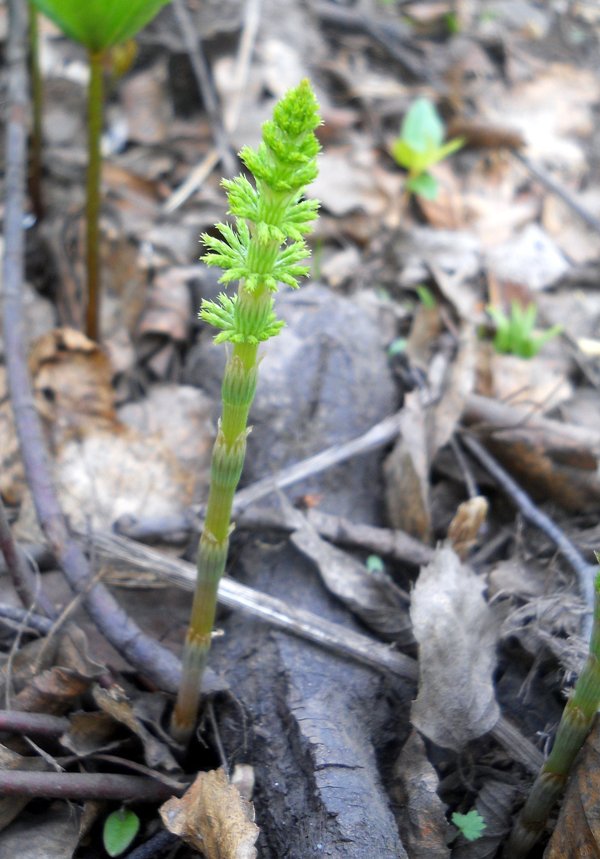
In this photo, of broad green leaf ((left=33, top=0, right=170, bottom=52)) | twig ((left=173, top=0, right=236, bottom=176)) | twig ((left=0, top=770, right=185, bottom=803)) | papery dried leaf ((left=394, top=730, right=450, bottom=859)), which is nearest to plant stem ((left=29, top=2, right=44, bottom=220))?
broad green leaf ((left=33, top=0, right=170, bottom=52))

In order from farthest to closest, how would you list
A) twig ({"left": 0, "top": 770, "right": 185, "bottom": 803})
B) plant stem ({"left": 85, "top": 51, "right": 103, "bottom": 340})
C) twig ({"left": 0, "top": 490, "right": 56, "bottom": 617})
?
plant stem ({"left": 85, "top": 51, "right": 103, "bottom": 340}) → twig ({"left": 0, "top": 490, "right": 56, "bottom": 617}) → twig ({"left": 0, "top": 770, "right": 185, "bottom": 803})

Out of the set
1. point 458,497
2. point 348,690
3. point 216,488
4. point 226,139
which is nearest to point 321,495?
point 458,497

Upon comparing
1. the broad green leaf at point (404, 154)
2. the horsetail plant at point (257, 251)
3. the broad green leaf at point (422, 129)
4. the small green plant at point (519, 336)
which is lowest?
the small green plant at point (519, 336)

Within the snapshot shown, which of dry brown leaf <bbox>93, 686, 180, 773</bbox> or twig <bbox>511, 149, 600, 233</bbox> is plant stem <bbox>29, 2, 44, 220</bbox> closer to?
dry brown leaf <bbox>93, 686, 180, 773</bbox>

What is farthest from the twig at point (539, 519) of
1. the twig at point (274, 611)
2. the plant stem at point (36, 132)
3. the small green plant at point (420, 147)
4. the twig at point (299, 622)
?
the plant stem at point (36, 132)

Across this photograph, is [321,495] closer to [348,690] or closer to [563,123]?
[348,690]

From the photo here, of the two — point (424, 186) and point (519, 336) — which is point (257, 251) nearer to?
point (519, 336)

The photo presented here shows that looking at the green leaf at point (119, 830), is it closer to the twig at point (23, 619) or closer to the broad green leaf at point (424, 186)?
the twig at point (23, 619)
